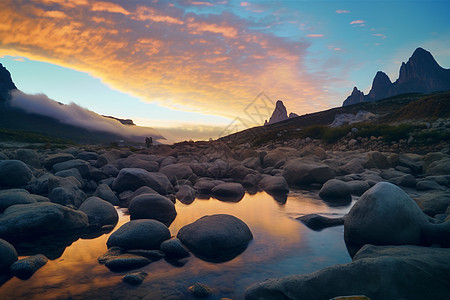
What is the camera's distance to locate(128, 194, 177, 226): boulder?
21.6 ft

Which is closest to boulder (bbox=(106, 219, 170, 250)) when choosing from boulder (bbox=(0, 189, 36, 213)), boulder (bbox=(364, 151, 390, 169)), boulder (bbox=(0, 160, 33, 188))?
boulder (bbox=(0, 189, 36, 213))

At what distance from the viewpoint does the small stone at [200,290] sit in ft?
11.2

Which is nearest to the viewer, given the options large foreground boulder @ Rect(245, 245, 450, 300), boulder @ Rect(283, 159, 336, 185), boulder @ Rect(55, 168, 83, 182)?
large foreground boulder @ Rect(245, 245, 450, 300)

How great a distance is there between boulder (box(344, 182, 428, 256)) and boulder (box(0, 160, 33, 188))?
991 cm

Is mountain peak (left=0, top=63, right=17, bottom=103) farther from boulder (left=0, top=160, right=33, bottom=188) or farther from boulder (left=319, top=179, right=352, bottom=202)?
boulder (left=319, top=179, right=352, bottom=202)

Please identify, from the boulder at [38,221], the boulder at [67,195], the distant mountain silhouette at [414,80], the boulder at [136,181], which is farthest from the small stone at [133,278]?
the distant mountain silhouette at [414,80]

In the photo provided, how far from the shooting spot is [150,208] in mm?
6629

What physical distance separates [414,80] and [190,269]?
186928 mm

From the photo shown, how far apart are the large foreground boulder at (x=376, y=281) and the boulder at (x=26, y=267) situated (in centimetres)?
320

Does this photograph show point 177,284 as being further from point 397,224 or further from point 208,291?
point 397,224

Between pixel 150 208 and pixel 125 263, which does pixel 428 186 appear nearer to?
pixel 150 208

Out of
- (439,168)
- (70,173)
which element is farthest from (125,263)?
(439,168)

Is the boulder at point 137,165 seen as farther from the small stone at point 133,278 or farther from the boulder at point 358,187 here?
the small stone at point 133,278

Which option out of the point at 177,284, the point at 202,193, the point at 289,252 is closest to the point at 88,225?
the point at 177,284
